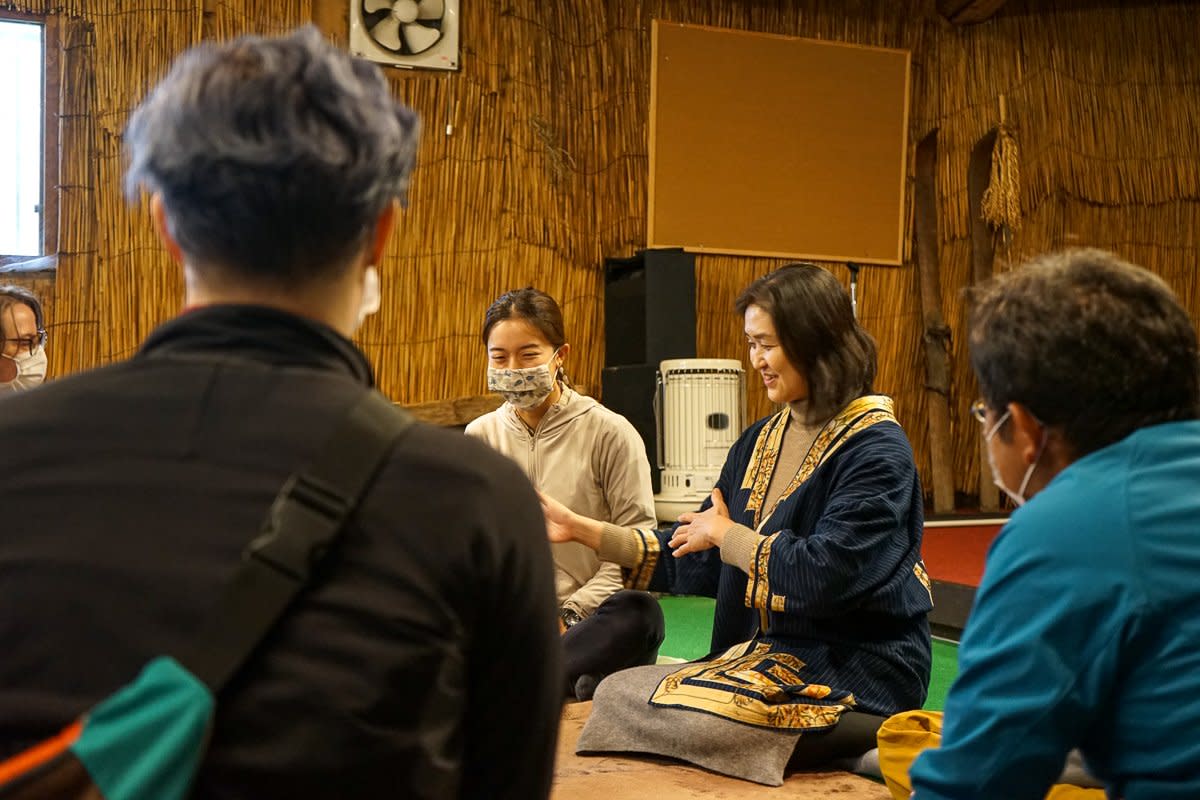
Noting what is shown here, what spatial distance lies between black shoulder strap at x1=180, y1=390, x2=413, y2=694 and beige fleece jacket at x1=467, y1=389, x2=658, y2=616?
2.61m

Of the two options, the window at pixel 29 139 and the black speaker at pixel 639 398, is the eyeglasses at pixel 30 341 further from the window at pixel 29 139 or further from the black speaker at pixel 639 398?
the black speaker at pixel 639 398

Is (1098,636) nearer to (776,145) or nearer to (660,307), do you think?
(660,307)

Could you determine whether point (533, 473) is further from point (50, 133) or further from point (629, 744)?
point (50, 133)

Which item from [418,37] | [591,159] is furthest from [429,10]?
[591,159]

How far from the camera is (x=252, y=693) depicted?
780mm

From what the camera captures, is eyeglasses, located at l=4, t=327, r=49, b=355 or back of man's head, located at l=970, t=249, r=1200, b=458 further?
eyeglasses, located at l=4, t=327, r=49, b=355

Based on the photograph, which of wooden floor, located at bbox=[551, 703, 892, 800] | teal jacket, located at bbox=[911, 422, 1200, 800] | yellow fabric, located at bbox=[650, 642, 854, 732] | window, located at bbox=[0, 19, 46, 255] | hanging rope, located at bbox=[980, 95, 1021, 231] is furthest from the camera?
hanging rope, located at bbox=[980, 95, 1021, 231]

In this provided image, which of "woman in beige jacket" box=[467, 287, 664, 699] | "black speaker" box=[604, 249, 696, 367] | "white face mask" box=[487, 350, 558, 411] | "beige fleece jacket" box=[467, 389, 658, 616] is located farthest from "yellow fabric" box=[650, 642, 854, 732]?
"black speaker" box=[604, 249, 696, 367]

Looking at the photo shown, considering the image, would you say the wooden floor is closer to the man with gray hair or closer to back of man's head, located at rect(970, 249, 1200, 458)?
back of man's head, located at rect(970, 249, 1200, 458)

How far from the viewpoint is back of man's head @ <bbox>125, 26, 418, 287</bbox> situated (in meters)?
0.86

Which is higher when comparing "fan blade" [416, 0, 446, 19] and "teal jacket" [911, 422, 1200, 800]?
"fan blade" [416, 0, 446, 19]

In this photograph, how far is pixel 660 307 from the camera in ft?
19.9

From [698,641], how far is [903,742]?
2077 mm

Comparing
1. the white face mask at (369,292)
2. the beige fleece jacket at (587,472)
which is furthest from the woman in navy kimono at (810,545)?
the white face mask at (369,292)
